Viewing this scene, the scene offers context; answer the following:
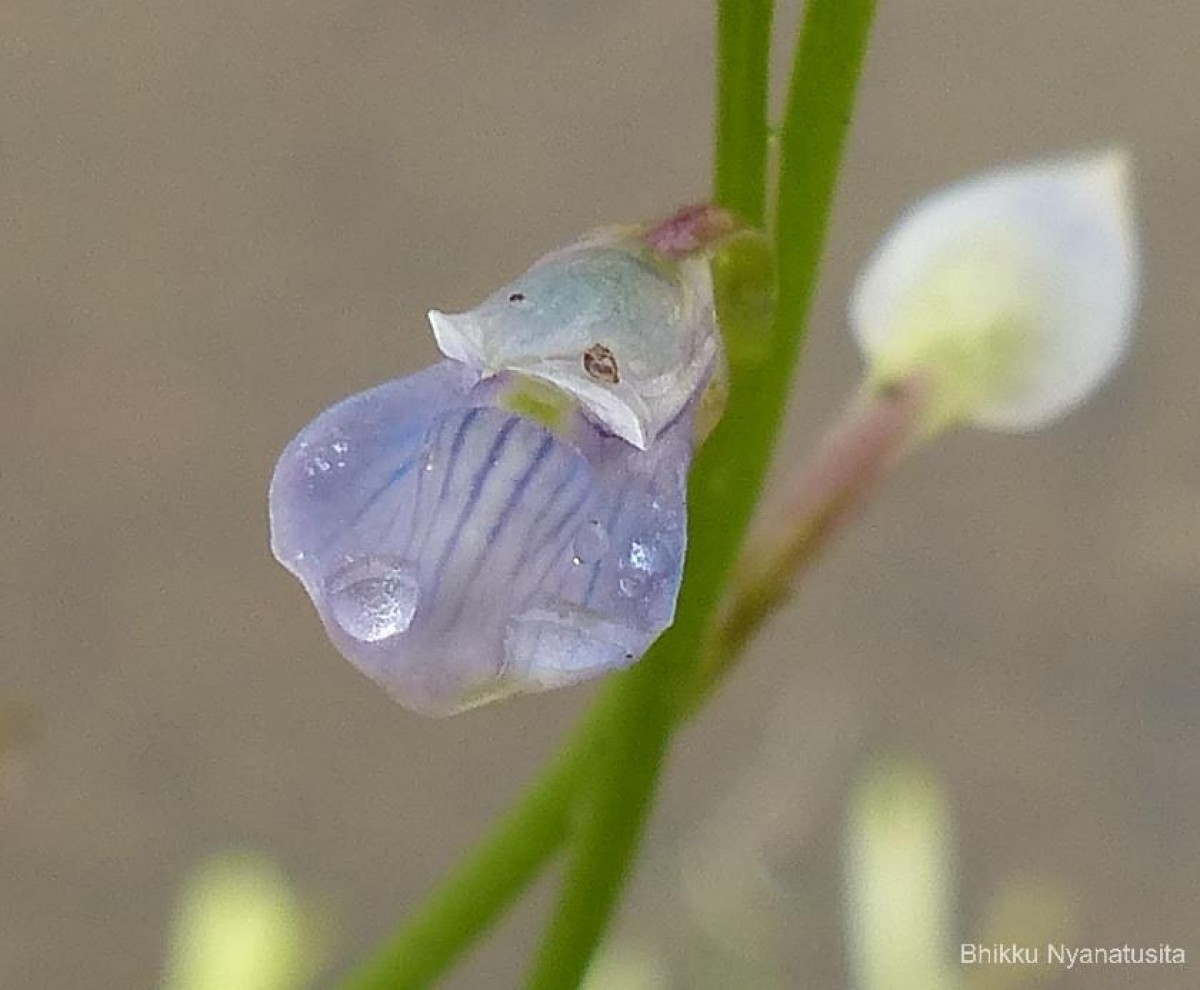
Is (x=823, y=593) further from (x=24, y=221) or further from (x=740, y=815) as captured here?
(x=24, y=221)

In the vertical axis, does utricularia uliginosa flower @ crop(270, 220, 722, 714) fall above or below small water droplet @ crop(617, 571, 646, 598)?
above

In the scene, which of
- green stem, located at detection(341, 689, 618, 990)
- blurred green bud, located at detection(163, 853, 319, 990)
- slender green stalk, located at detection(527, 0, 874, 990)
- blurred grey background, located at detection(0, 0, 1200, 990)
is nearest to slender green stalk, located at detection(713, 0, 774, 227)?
slender green stalk, located at detection(527, 0, 874, 990)

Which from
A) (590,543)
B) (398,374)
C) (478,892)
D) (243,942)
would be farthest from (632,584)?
(398,374)

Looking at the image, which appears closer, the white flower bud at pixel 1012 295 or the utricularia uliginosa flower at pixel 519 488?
the utricularia uliginosa flower at pixel 519 488

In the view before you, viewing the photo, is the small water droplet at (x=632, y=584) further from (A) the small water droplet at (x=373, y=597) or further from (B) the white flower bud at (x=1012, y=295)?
(B) the white flower bud at (x=1012, y=295)

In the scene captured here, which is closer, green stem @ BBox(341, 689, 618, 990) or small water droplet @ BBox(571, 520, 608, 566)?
small water droplet @ BBox(571, 520, 608, 566)

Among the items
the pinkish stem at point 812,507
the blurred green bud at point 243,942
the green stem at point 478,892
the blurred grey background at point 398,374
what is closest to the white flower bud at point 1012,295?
the pinkish stem at point 812,507

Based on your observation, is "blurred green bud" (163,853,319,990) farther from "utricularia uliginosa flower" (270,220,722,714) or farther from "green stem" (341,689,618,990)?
"utricularia uliginosa flower" (270,220,722,714)
